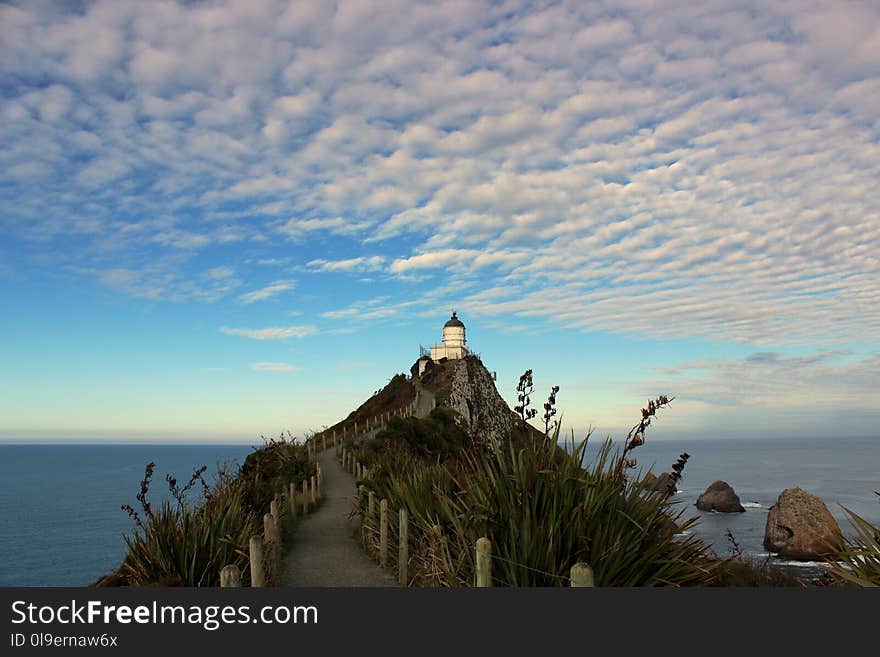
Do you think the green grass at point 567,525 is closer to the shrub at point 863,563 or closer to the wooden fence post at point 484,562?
the wooden fence post at point 484,562

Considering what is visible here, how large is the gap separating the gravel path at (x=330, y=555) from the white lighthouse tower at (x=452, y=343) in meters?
61.7

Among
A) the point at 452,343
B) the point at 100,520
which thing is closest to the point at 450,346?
the point at 452,343

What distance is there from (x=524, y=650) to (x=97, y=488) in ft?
452

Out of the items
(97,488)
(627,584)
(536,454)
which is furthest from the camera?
(97,488)

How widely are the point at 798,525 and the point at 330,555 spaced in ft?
112

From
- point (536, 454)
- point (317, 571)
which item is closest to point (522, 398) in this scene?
point (536, 454)

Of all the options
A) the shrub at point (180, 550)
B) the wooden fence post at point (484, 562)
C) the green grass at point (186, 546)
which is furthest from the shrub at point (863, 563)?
the green grass at point (186, 546)

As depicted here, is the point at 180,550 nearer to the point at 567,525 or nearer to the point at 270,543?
the point at 270,543

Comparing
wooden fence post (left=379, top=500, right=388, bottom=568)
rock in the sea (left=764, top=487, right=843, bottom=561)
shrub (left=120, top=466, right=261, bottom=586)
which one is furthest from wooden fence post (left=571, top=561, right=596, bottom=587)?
rock in the sea (left=764, top=487, right=843, bottom=561)

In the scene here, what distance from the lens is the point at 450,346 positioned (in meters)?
80.4

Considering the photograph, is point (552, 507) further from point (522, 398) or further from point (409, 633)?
point (409, 633)

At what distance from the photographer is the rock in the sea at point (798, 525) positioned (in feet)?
108

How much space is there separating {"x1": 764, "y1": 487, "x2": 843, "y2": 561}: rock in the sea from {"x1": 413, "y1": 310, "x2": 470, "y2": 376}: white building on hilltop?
1914 inches

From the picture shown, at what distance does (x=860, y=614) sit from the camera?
343cm
